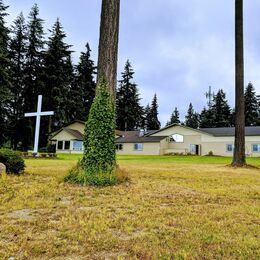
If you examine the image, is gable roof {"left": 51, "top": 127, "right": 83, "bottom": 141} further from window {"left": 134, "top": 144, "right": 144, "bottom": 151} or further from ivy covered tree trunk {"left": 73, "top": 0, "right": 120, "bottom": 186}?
ivy covered tree trunk {"left": 73, "top": 0, "right": 120, "bottom": 186}

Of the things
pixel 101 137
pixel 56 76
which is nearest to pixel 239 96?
pixel 101 137

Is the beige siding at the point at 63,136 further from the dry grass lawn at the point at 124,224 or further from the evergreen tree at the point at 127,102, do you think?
the dry grass lawn at the point at 124,224

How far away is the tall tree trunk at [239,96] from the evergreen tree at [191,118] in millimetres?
53279

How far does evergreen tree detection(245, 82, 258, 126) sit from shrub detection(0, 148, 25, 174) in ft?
163

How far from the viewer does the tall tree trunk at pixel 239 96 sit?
15.8 m

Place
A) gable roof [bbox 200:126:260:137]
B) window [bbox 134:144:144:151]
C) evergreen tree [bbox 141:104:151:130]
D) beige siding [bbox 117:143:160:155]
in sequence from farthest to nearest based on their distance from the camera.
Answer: evergreen tree [bbox 141:104:151:130] < window [bbox 134:144:144:151] < beige siding [bbox 117:143:160:155] < gable roof [bbox 200:126:260:137]

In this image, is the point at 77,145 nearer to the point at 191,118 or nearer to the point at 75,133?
the point at 75,133

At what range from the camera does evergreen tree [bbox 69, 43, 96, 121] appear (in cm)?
4425

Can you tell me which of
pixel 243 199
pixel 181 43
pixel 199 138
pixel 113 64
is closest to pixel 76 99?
pixel 199 138

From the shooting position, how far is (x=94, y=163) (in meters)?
6.77

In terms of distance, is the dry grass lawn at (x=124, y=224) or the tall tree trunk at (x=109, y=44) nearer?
the dry grass lawn at (x=124, y=224)

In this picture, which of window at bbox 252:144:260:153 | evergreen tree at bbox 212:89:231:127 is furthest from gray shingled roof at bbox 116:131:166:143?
evergreen tree at bbox 212:89:231:127

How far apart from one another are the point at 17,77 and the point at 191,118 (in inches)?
1783

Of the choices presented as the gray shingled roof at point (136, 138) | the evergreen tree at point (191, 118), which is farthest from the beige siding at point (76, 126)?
the evergreen tree at point (191, 118)
